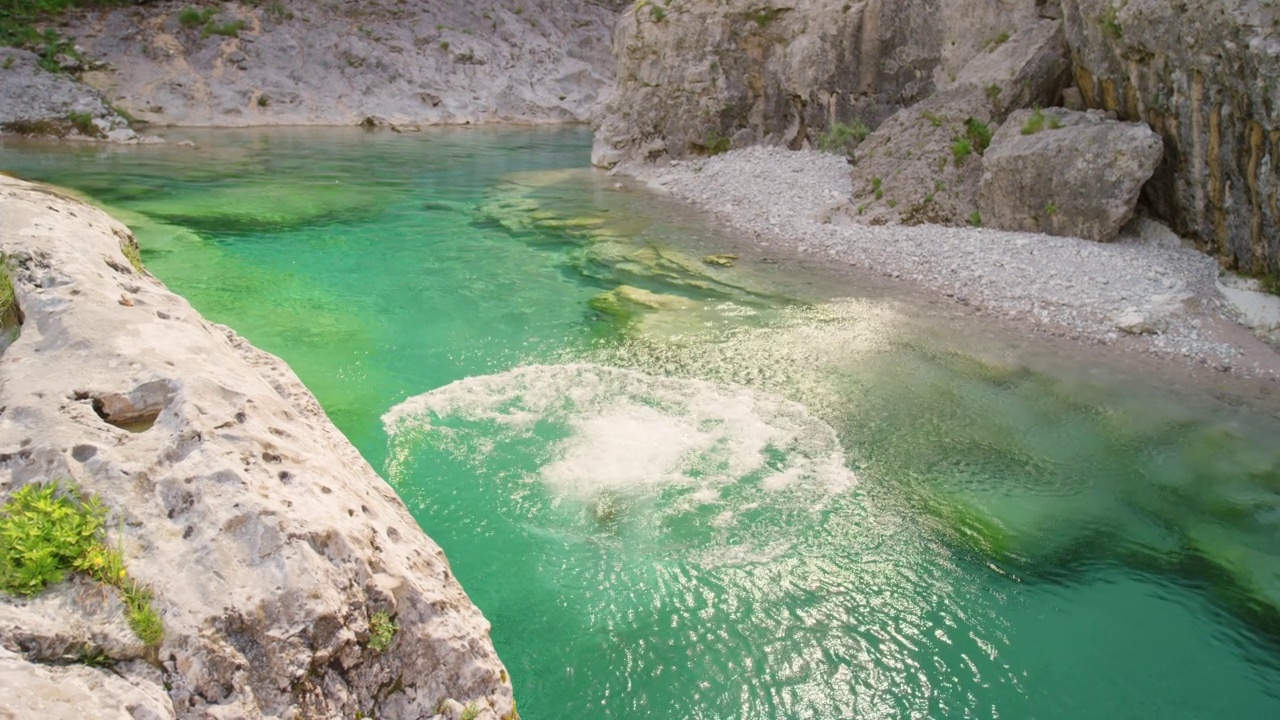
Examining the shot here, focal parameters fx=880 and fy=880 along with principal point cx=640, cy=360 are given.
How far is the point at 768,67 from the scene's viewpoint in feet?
79.5

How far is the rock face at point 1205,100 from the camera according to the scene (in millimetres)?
10727

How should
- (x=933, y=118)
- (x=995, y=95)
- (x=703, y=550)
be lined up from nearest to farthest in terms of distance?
1. (x=703, y=550)
2. (x=995, y=95)
3. (x=933, y=118)

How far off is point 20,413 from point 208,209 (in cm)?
1656

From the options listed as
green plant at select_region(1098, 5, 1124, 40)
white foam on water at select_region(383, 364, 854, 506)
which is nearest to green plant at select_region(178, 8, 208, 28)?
white foam on water at select_region(383, 364, 854, 506)

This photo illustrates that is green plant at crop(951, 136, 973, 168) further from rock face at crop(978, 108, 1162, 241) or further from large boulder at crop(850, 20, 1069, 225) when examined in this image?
rock face at crop(978, 108, 1162, 241)

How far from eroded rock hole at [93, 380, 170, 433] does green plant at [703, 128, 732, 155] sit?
21.7m

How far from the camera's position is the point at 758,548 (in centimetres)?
662

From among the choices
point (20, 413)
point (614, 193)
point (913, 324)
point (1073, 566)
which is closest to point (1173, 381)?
point (913, 324)

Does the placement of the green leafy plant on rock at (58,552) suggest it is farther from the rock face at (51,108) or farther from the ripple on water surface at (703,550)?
the rock face at (51,108)

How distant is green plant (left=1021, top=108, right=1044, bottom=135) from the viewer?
48.4 feet

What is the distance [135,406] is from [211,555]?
3.54 feet

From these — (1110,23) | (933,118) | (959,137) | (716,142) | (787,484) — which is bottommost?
(787,484)

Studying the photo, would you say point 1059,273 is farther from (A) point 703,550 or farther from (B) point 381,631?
(B) point 381,631

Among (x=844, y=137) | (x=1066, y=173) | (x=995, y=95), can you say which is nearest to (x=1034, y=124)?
(x=1066, y=173)
